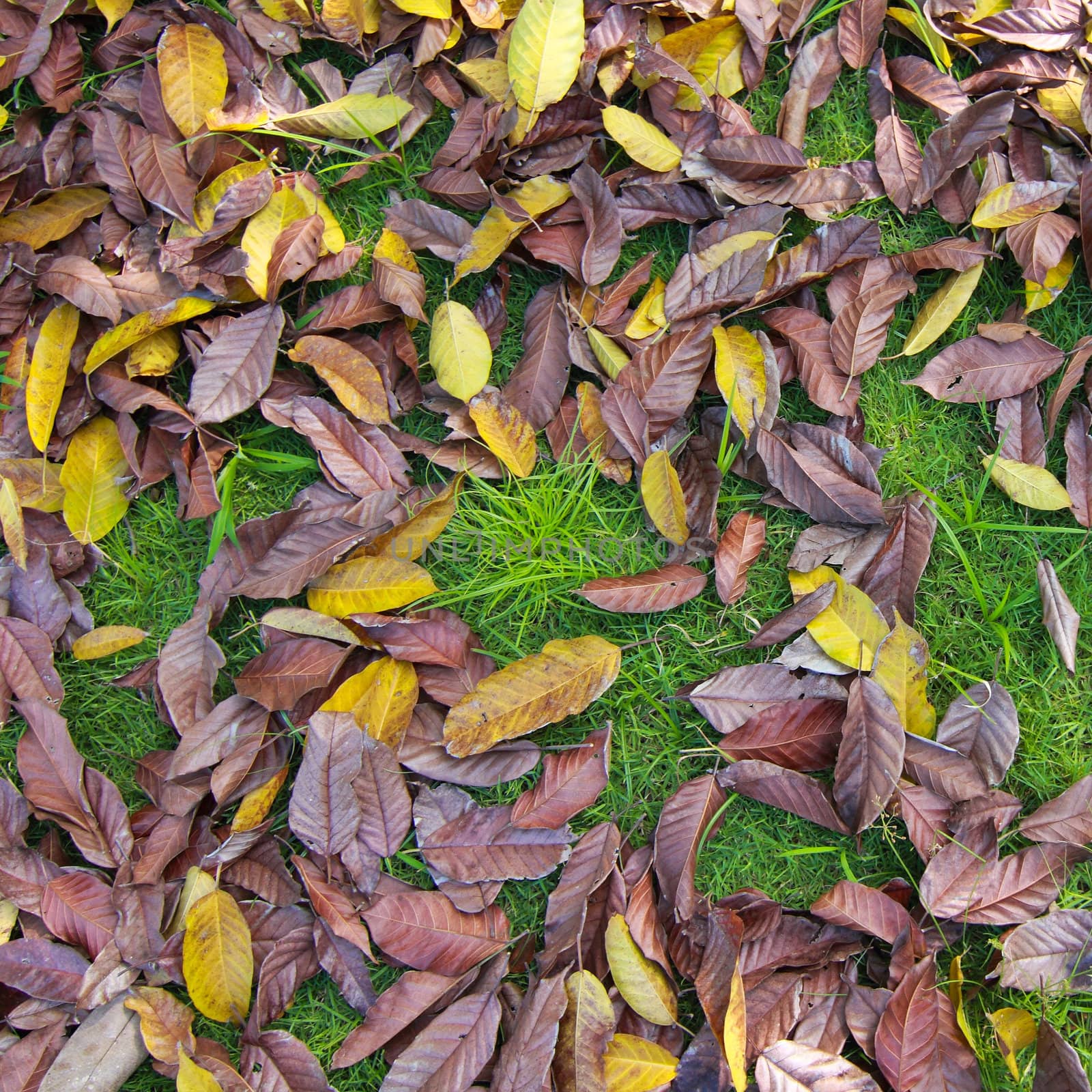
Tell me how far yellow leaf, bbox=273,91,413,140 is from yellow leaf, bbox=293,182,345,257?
143mm

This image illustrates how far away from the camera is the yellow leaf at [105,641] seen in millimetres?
1836

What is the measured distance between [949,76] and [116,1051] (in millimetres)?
2542

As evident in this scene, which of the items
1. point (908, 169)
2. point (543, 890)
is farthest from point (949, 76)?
point (543, 890)

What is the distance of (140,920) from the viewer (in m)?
1.69

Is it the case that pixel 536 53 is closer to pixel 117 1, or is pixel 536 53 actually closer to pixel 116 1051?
pixel 117 1

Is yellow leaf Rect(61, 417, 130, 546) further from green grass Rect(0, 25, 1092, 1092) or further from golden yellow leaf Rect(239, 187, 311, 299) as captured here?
golden yellow leaf Rect(239, 187, 311, 299)

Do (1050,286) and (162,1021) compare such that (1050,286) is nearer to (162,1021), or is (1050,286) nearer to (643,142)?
(643,142)

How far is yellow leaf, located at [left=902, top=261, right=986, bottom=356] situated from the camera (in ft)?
6.25

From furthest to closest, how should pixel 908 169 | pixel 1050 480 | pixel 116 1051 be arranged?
1. pixel 908 169
2. pixel 1050 480
3. pixel 116 1051

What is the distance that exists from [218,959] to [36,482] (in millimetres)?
1028

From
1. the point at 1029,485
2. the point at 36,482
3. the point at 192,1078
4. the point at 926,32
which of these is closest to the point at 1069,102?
the point at 926,32

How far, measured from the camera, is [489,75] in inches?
77.9

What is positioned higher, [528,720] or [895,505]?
[895,505]

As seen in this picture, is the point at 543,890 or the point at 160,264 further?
the point at 160,264
